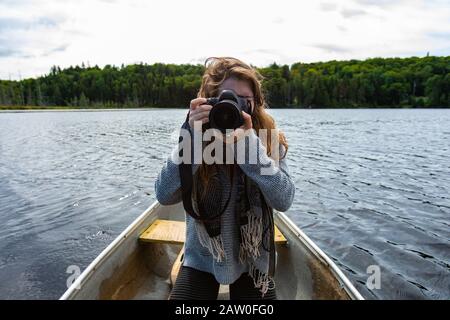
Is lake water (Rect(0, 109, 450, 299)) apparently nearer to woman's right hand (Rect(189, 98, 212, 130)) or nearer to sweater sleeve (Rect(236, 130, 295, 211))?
woman's right hand (Rect(189, 98, 212, 130))

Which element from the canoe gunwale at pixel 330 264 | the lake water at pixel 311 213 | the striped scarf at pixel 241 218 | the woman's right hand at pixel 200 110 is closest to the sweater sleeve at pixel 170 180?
the striped scarf at pixel 241 218

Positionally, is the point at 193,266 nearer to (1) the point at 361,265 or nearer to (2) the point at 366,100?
(1) the point at 361,265

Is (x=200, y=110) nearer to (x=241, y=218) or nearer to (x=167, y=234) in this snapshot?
(x=241, y=218)

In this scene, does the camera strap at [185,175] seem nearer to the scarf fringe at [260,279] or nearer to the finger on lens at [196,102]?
the finger on lens at [196,102]

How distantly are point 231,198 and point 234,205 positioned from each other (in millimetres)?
55

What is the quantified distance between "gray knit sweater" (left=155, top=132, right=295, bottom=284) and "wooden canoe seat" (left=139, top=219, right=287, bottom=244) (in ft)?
6.26

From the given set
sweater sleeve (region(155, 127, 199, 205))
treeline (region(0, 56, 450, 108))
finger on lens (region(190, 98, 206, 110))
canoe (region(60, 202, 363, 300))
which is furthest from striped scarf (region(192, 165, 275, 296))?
treeline (region(0, 56, 450, 108))

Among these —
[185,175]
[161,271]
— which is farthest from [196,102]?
[161,271]

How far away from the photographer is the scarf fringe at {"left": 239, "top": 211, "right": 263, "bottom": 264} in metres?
2.39

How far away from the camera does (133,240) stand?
14.5 ft

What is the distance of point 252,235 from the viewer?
7.84 feet

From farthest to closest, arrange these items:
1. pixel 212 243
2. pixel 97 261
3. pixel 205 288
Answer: pixel 97 261, pixel 205 288, pixel 212 243

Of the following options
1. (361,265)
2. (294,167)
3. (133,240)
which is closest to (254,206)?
(133,240)
